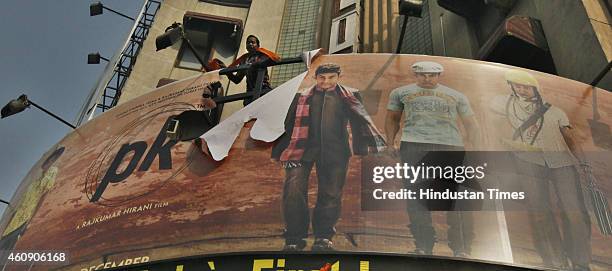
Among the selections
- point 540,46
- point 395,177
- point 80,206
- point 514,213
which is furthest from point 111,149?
point 540,46

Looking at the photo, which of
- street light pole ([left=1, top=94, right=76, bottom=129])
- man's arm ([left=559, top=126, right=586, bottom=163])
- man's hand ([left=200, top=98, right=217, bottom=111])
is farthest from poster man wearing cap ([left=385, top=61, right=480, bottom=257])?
street light pole ([left=1, top=94, right=76, bottom=129])

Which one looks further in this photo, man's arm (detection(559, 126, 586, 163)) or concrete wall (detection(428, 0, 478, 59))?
concrete wall (detection(428, 0, 478, 59))

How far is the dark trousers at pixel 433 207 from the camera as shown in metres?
7.94

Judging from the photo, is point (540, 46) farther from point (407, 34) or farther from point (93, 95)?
point (93, 95)

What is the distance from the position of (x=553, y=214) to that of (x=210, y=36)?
1444 centimetres

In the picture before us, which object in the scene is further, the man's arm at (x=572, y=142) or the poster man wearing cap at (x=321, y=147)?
the man's arm at (x=572, y=142)

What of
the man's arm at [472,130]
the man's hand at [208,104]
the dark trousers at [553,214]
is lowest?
the dark trousers at [553,214]

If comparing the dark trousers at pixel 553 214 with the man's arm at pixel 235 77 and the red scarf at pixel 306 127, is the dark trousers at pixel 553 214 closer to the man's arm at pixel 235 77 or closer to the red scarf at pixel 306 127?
the red scarf at pixel 306 127

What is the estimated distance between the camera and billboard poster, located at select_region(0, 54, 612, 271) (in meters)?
8.14

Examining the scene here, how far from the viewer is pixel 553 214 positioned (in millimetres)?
8344

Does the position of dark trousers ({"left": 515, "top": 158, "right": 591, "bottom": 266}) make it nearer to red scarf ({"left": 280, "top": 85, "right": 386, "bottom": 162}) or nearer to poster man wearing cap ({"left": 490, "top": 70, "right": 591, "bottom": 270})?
poster man wearing cap ({"left": 490, "top": 70, "right": 591, "bottom": 270})

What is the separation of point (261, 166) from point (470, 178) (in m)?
3.72

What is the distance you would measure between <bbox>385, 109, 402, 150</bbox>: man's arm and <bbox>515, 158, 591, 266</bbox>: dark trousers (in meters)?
2.18

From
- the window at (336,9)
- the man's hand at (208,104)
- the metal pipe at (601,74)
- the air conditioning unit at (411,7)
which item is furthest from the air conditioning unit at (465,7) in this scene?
the man's hand at (208,104)
